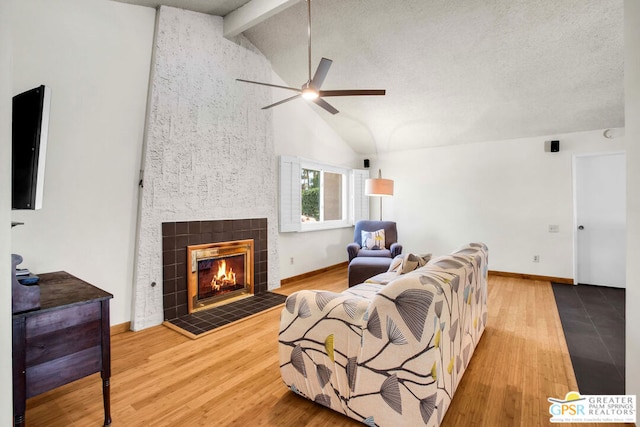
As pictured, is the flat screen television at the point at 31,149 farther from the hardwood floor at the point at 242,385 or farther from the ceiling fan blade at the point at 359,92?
the ceiling fan blade at the point at 359,92

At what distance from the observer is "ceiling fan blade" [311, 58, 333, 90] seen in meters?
2.47

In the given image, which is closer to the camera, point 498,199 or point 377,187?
point 377,187

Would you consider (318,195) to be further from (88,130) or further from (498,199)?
(88,130)

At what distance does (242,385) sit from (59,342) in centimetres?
111

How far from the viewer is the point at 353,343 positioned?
1623 millimetres

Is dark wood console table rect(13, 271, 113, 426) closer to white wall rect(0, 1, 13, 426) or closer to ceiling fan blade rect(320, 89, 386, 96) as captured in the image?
white wall rect(0, 1, 13, 426)

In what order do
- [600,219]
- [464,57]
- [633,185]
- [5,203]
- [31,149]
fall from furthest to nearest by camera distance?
1. [600,219]
2. [464,57]
3. [633,185]
4. [31,149]
5. [5,203]

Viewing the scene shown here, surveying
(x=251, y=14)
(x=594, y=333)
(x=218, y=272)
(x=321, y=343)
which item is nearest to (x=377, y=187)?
(x=218, y=272)

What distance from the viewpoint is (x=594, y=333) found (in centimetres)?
289

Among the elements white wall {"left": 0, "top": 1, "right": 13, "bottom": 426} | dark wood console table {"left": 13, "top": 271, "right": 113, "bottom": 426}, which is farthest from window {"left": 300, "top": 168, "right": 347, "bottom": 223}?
white wall {"left": 0, "top": 1, "right": 13, "bottom": 426}

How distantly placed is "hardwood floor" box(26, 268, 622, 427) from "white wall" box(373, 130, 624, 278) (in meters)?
2.16

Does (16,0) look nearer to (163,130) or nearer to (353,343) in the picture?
(163,130)

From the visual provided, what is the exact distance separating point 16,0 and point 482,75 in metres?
4.67

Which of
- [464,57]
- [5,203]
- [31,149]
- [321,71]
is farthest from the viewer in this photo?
[464,57]
